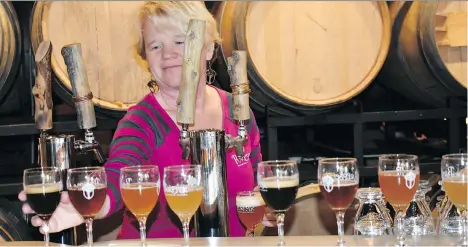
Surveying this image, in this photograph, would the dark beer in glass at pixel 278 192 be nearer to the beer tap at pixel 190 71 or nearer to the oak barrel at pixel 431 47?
the beer tap at pixel 190 71

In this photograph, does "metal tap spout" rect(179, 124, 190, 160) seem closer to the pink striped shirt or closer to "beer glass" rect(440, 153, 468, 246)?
the pink striped shirt

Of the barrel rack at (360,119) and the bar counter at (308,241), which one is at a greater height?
the barrel rack at (360,119)

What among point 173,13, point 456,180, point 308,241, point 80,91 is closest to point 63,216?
point 80,91

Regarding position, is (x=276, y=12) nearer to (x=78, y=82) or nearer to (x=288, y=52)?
(x=288, y=52)

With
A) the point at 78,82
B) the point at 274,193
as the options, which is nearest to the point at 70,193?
the point at 78,82

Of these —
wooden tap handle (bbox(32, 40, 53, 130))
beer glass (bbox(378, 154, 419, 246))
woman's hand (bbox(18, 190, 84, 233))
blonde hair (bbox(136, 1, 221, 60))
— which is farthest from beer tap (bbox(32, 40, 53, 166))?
beer glass (bbox(378, 154, 419, 246))

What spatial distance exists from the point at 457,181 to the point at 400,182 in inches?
4.5

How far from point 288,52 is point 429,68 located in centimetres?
63

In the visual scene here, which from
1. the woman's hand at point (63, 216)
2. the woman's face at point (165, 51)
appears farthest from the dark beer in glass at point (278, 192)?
the woman's face at point (165, 51)

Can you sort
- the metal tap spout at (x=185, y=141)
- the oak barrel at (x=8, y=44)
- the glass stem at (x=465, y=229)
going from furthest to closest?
the oak barrel at (x=8, y=44), the metal tap spout at (x=185, y=141), the glass stem at (x=465, y=229)

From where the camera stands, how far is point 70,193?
1.50 metres

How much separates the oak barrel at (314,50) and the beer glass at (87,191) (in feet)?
4.79

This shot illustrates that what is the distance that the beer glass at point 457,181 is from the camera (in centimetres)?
140

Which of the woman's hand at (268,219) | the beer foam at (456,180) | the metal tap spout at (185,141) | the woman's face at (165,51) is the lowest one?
the woman's hand at (268,219)
